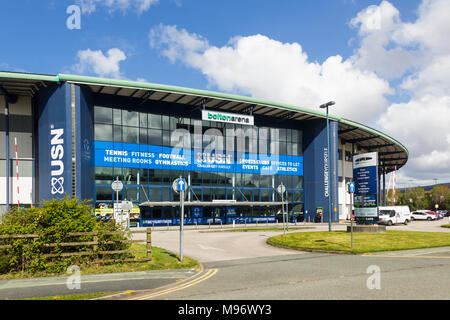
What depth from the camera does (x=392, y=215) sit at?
4028 centimetres

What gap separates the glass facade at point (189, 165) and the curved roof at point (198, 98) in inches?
83.2

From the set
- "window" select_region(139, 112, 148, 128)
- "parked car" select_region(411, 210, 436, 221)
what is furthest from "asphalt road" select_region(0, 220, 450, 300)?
"parked car" select_region(411, 210, 436, 221)

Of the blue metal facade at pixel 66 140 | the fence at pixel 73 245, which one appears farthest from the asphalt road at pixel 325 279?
the blue metal facade at pixel 66 140

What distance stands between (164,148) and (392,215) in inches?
970

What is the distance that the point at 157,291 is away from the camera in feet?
30.9

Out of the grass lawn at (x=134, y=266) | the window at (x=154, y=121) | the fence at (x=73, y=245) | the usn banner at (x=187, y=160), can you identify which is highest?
the window at (x=154, y=121)

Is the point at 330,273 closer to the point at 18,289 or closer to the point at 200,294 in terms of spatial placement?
the point at 200,294

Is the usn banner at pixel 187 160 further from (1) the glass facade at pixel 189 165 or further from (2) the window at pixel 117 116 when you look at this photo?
(2) the window at pixel 117 116

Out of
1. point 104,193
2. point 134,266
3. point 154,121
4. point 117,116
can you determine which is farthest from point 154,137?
point 134,266

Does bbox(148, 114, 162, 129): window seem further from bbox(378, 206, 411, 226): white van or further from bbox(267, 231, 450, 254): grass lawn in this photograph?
bbox(378, 206, 411, 226): white van

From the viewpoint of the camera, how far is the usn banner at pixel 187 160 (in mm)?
40188

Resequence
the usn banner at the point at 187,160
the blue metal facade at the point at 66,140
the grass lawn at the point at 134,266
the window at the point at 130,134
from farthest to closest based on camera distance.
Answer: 1. the window at the point at 130,134
2. the usn banner at the point at 187,160
3. the blue metal facade at the point at 66,140
4. the grass lawn at the point at 134,266
